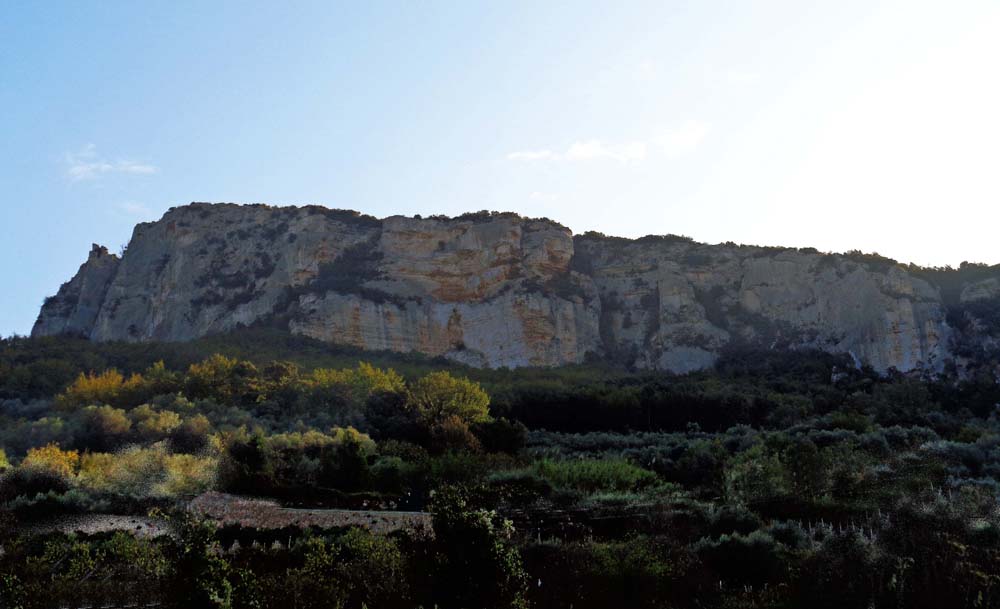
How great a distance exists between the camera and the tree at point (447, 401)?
3378 cm

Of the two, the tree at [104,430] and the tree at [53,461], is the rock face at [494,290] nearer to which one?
the tree at [104,430]

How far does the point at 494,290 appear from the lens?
55.2 metres

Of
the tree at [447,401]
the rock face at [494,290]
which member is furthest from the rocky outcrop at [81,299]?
the tree at [447,401]

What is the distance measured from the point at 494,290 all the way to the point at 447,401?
2101 cm

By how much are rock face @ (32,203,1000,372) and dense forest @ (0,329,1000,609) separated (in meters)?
3.28

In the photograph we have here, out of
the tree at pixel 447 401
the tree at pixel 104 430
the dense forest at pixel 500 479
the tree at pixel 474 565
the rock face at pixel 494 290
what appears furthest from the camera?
the rock face at pixel 494 290

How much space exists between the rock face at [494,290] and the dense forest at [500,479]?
10.8ft

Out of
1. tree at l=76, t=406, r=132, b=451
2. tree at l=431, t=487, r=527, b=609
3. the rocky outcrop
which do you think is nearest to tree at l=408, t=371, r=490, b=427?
tree at l=76, t=406, r=132, b=451

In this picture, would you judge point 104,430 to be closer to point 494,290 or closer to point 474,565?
point 474,565

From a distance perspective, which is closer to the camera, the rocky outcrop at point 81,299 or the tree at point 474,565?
the tree at point 474,565

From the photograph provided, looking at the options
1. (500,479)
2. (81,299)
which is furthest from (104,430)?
(81,299)

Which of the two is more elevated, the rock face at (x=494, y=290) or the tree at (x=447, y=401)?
the rock face at (x=494, y=290)

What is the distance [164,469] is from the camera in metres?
24.8

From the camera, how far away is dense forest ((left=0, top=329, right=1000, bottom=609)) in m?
13.7
